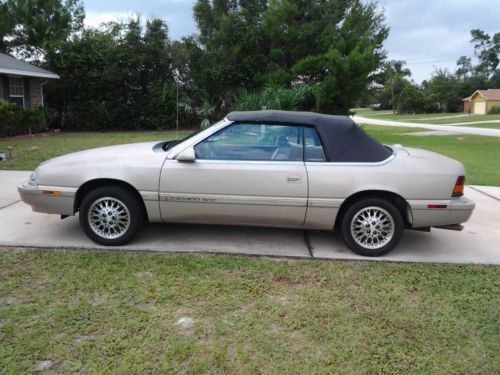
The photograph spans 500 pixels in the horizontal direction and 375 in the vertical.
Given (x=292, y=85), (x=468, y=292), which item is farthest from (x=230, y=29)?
(x=468, y=292)

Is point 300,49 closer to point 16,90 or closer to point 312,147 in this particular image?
point 16,90

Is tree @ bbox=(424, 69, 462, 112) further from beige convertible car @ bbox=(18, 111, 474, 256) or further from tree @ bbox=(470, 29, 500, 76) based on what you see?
beige convertible car @ bbox=(18, 111, 474, 256)

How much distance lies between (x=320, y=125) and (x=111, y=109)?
18997 millimetres

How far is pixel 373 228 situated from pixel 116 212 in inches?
109

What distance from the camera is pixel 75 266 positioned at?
14.2ft

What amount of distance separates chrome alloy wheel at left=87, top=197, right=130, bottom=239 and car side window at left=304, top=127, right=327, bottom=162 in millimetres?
2039

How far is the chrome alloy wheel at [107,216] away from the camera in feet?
15.7

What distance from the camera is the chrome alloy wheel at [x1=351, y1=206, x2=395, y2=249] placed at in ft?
15.4

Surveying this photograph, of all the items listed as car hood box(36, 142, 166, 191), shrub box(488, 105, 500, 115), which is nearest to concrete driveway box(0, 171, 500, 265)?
car hood box(36, 142, 166, 191)

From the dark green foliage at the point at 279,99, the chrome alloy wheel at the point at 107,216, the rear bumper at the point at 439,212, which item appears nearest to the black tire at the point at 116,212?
the chrome alloy wheel at the point at 107,216

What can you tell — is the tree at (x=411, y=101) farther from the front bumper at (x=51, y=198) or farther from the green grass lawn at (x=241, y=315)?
the front bumper at (x=51, y=198)

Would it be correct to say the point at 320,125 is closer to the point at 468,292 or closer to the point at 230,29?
the point at 468,292

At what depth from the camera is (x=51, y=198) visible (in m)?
4.84

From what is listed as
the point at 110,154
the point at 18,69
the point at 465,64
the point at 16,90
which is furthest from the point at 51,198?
the point at 465,64
